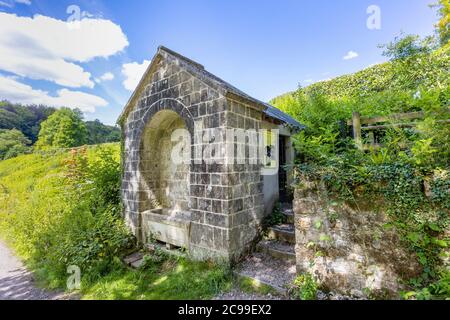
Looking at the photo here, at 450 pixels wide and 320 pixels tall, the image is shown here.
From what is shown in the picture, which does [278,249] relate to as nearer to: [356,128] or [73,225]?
[356,128]

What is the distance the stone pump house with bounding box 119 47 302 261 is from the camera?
3.98 m

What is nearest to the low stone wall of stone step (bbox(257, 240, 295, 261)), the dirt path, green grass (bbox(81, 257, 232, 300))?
stone step (bbox(257, 240, 295, 261))

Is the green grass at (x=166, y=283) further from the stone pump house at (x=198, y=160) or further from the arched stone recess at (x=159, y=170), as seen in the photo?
the arched stone recess at (x=159, y=170)

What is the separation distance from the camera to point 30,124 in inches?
1175

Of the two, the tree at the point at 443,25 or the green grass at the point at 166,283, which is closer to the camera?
the green grass at the point at 166,283

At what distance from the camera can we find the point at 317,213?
302 centimetres

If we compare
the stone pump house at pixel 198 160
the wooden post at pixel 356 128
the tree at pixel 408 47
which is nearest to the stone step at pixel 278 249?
the stone pump house at pixel 198 160

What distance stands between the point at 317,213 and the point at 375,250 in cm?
80

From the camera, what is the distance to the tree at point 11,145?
1998 centimetres

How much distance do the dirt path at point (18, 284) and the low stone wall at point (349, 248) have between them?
4774mm

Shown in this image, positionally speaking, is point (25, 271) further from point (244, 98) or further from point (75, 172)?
point (244, 98)

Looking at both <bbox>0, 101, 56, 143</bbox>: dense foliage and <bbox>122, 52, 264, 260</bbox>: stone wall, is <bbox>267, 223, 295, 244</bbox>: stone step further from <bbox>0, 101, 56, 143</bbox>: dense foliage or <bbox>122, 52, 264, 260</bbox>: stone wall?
<bbox>0, 101, 56, 143</bbox>: dense foliage

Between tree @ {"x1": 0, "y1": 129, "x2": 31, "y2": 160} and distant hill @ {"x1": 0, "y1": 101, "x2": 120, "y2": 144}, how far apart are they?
358cm

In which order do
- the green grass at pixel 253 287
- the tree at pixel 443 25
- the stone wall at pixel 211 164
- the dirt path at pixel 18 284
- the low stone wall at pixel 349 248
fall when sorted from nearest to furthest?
the low stone wall at pixel 349 248 < the green grass at pixel 253 287 < the stone wall at pixel 211 164 < the dirt path at pixel 18 284 < the tree at pixel 443 25
